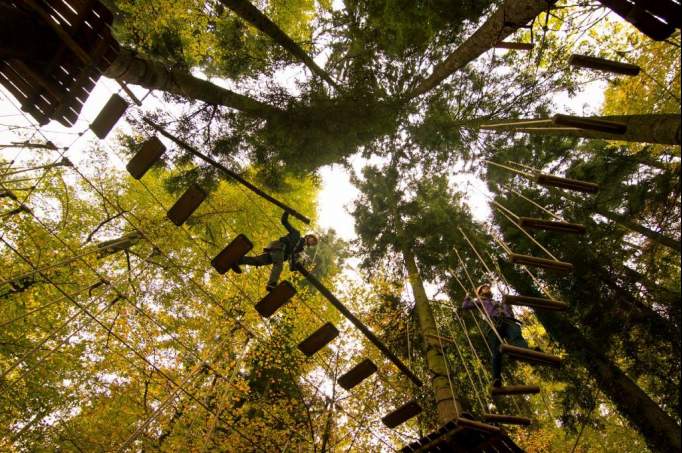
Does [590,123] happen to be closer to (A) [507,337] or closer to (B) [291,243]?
(A) [507,337]

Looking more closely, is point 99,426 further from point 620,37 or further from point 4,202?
point 620,37

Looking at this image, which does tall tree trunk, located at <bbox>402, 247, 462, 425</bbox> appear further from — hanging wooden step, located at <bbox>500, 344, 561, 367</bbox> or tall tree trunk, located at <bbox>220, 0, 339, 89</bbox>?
tall tree trunk, located at <bbox>220, 0, 339, 89</bbox>

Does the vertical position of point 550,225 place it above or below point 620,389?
below

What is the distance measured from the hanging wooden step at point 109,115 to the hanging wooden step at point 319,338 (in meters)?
3.53

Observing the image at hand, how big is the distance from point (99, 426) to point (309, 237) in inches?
311

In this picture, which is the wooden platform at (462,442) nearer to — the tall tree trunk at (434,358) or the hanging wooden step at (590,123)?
the tall tree trunk at (434,358)

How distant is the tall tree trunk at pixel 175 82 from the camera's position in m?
5.17

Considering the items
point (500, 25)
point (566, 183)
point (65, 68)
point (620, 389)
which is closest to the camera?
point (566, 183)

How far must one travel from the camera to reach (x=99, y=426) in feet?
29.5

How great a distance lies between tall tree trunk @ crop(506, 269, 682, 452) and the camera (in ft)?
16.1

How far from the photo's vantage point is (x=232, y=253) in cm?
453

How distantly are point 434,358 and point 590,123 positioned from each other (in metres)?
4.67

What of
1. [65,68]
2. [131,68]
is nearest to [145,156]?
[65,68]

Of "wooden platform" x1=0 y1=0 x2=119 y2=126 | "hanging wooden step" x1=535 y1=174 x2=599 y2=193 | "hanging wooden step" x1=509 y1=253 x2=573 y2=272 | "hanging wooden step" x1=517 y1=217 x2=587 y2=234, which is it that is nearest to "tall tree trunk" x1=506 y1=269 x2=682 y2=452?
"hanging wooden step" x1=509 y1=253 x2=573 y2=272
